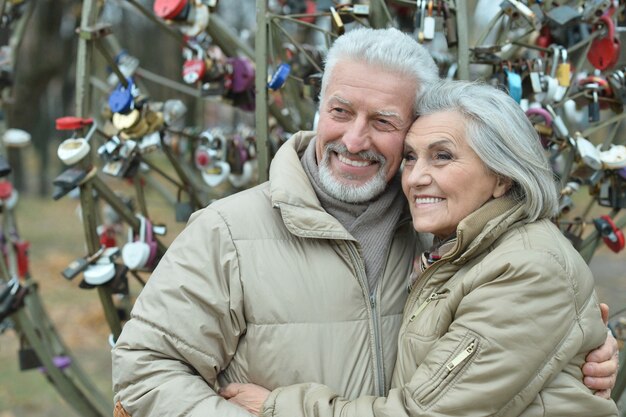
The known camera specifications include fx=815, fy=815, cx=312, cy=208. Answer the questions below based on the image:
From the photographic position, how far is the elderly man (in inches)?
83.0

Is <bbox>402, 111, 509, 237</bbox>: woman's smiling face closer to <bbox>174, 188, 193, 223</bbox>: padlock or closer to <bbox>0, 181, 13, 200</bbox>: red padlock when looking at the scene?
<bbox>174, 188, 193, 223</bbox>: padlock

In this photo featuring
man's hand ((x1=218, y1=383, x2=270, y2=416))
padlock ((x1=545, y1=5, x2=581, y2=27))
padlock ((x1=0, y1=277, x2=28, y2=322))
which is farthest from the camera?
padlock ((x1=0, y1=277, x2=28, y2=322))

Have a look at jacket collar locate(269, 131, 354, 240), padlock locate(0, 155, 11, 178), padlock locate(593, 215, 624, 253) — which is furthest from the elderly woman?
padlock locate(0, 155, 11, 178)

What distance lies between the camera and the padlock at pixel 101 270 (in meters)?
2.96

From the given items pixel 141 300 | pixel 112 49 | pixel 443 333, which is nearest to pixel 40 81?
pixel 112 49

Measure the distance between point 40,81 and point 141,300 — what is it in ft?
18.3

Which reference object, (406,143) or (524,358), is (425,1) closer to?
(406,143)

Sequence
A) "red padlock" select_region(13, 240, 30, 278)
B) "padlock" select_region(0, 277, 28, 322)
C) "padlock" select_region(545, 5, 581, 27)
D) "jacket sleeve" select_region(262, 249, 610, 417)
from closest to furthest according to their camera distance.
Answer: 1. "jacket sleeve" select_region(262, 249, 610, 417)
2. "padlock" select_region(545, 5, 581, 27)
3. "padlock" select_region(0, 277, 28, 322)
4. "red padlock" select_region(13, 240, 30, 278)

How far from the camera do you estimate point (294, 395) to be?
2.03 m

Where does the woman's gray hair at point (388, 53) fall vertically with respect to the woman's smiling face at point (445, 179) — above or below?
above

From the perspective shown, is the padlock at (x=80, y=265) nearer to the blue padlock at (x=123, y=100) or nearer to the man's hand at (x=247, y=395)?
the blue padlock at (x=123, y=100)

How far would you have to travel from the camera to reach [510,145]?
2082mm

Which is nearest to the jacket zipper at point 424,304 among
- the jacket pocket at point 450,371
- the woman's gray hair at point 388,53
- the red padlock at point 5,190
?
the jacket pocket at point 450,371

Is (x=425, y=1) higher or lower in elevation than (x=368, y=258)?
higher
